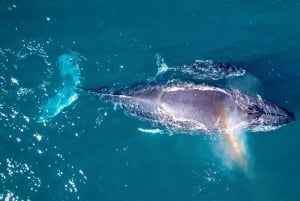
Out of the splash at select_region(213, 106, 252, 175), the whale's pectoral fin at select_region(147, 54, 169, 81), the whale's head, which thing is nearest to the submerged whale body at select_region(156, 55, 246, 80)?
the whale's pectoral fin at select_region(147, 54, 169, 81)

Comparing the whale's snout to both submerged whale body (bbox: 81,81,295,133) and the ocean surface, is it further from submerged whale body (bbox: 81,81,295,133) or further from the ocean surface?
the ocean surface

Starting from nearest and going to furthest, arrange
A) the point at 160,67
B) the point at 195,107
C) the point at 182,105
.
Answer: the point at 195,107 < the point at 182,105 < the point at 160,67

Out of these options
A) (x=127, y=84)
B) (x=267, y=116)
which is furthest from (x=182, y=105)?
(x=267, y=116)

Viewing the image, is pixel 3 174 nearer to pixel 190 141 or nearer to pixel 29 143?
pixel 29 143

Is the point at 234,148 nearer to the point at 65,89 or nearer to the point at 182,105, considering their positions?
the point at 182,105

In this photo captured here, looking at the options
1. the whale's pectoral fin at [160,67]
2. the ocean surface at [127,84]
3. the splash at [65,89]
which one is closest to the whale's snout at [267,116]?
the ocean surface at [127,84]

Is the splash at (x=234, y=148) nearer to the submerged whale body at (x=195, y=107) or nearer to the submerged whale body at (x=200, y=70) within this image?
the submerged whale body at (x=195, y=107)

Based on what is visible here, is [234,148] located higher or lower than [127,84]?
lower

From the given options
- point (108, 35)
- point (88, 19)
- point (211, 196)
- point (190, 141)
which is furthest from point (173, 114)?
point (88, 19)
